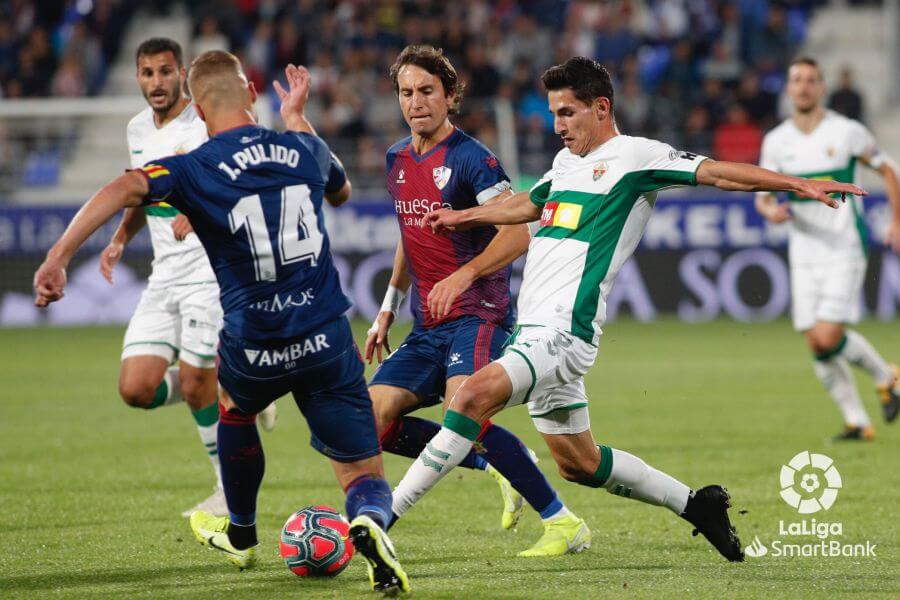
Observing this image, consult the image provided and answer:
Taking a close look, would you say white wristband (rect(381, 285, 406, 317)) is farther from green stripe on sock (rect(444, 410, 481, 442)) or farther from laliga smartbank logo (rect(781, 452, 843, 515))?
laliga smartbank logo (rect(781, 452, 843, 515))

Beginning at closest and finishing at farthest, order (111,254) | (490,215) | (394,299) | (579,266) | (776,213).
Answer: (579,266) < (490,215) < (394,299) < (111,254) < (776,213)

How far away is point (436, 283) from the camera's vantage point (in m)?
6.35

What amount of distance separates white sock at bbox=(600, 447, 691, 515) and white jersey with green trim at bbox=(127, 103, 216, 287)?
272 centimetres

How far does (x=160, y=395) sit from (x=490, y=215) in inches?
108

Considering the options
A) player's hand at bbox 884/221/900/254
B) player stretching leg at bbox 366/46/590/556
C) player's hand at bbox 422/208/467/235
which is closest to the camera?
player's hand at bbox 422/208/467/235

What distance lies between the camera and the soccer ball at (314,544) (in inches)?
220

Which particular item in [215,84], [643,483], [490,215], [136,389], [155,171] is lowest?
[643,483]

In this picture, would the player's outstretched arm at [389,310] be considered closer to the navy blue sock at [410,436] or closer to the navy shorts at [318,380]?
the navy blue sock at [410,436]

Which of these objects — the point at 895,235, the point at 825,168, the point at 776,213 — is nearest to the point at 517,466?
the point at 776,213

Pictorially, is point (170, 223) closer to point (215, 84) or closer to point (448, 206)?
point (448, 206)

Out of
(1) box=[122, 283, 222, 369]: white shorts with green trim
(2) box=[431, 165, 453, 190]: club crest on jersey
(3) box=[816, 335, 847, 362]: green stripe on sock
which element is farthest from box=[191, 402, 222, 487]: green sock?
(3) box=[816, 335, 847, 362]: green stripe on sock

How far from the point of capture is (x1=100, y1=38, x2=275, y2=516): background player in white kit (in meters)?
7.62

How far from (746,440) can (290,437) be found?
133 inches

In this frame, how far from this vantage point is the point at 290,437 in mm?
10602
